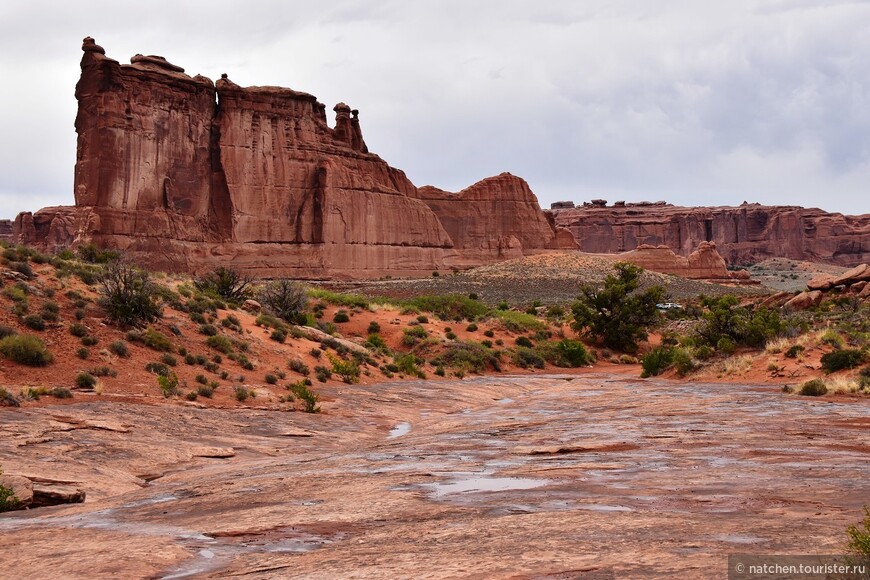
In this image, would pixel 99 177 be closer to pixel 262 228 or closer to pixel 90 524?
pixel 262 228

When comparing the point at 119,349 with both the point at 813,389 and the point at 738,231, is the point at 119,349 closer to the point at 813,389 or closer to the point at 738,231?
the point at 813,389

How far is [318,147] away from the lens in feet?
274

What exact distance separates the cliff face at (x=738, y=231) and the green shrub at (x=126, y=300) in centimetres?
14239

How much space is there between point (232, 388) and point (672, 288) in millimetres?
74144

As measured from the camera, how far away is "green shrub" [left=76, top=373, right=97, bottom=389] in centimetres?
1925

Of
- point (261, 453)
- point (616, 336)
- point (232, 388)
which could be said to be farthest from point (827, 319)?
point (261, 453)

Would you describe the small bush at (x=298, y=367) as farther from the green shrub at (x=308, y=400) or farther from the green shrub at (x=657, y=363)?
the green shrub at (x=657, y=363)

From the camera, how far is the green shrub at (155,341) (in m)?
24.1

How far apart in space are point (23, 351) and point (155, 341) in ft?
15.0

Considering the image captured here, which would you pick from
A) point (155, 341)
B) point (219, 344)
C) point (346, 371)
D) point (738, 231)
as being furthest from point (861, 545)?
point (738, 231)

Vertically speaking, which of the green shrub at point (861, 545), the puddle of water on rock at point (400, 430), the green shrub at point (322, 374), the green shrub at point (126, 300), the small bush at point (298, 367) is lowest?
the puddle of water on rock at point (400, 430)

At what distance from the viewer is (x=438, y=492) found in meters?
9.27

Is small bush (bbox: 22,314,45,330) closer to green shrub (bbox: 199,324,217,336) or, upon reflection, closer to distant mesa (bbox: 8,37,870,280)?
green shrub (bbox: 199,324,217,336)

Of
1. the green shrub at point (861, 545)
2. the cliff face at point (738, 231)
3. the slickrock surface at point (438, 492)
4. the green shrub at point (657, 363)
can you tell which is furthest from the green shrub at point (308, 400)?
the cliff face at point (738, 231)
